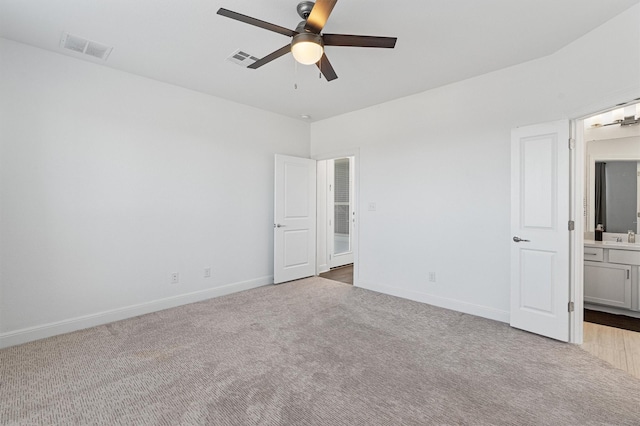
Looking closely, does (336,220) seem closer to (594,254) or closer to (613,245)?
(594,254)

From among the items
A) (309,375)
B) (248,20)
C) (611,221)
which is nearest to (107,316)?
(309,375)

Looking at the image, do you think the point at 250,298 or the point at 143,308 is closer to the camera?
the point at 143,308

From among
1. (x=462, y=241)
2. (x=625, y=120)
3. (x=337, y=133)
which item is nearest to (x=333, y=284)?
(x=462, y=241)

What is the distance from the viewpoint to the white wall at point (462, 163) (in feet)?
8.43

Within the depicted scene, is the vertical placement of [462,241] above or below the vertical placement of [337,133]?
below

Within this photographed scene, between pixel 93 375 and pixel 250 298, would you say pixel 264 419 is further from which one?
pixel 250 298

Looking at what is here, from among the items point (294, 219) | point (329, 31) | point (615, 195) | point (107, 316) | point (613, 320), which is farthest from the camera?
point (294, 219)

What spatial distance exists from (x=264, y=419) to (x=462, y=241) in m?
2.86

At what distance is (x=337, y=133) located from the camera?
4.99 meters

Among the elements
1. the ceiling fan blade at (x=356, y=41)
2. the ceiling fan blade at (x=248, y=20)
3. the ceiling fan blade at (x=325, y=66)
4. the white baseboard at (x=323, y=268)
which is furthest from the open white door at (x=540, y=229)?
the white baseboard at (x=323, y=268)

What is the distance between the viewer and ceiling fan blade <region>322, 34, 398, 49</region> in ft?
6.47

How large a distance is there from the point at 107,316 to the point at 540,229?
15.0ft

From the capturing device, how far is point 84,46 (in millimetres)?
2791

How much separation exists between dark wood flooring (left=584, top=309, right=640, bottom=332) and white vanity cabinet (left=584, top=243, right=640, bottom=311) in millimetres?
132
